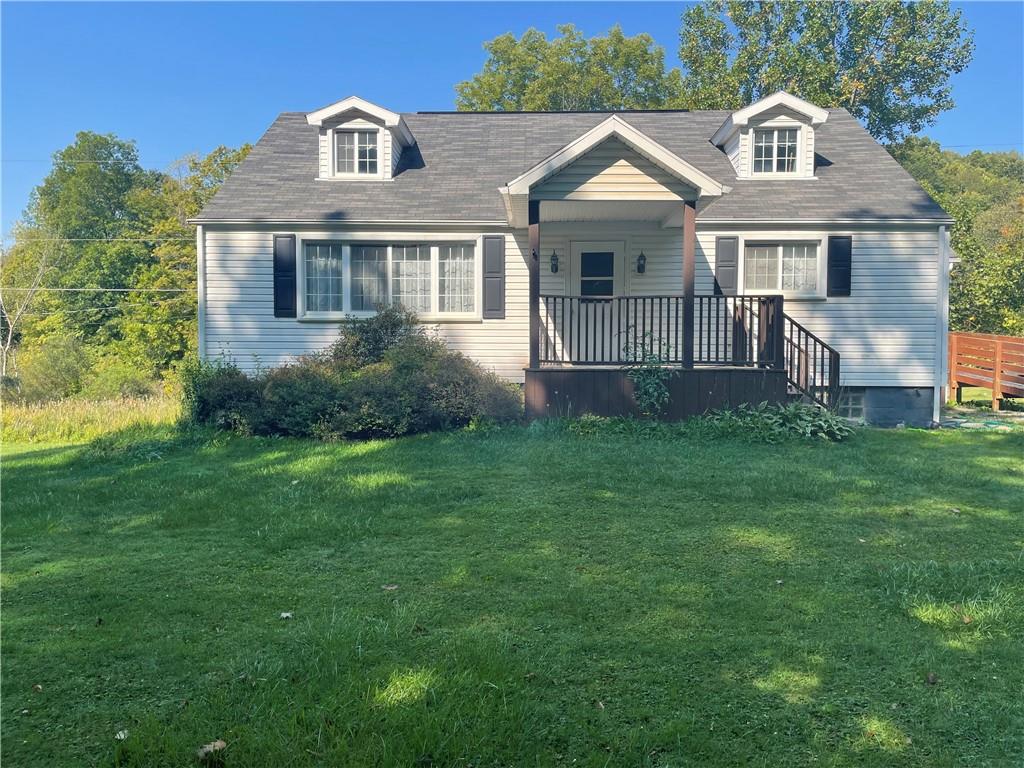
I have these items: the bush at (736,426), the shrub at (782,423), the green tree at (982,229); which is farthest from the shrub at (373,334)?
the green tree at (982,229)

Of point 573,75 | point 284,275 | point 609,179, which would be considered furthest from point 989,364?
point 573,75

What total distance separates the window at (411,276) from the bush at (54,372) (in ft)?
41.4

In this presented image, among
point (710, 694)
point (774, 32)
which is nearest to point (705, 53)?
point (774, 32)

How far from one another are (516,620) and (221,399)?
290 inches

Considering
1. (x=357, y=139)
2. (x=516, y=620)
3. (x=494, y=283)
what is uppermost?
(x=357, y=139)

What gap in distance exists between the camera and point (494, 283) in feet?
39.5

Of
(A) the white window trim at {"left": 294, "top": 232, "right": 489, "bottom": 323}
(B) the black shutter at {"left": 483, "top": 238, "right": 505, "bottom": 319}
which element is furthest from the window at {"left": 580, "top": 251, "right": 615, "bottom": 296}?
(A) the white window trim at {"left": 294, "top": 232, "right": 489, "bottom": 323}

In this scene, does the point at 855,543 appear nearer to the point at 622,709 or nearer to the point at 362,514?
the point at 622,709

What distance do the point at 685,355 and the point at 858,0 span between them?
839 inches

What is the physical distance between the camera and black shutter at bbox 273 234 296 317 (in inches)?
468

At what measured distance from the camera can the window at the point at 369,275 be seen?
1213cm

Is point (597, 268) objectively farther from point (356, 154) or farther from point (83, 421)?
point (83, 421)

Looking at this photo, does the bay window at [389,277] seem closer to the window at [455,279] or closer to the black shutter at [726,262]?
the window at [455,279]

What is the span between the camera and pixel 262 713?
259 cm
